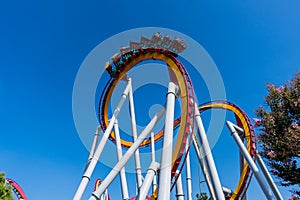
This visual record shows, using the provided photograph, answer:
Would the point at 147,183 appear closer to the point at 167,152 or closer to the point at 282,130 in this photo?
the point at 167,152

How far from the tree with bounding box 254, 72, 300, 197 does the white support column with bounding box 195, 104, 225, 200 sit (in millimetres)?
2043

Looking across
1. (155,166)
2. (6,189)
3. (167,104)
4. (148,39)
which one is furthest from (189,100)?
(6,189)

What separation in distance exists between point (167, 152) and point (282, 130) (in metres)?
3.81

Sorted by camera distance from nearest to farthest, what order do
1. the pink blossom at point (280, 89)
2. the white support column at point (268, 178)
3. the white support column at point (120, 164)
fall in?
the white support column at point (120, 164) → the white support column at point (268, 178) → the pink blossom at point (280, 89)

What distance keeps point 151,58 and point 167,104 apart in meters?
2.46

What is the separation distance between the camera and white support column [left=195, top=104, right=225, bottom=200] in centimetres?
568

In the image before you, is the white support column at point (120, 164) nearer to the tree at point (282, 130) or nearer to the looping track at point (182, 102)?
the looping track at point (182, 102)

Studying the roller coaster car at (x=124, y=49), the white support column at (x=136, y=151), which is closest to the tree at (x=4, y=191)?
the white support column at (x=136, y=151)

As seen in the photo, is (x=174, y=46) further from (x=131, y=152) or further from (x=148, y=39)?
(x=131, y=152)

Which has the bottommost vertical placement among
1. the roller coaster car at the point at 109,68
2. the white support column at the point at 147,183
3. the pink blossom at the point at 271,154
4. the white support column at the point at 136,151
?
the white support column at the point at 147,183

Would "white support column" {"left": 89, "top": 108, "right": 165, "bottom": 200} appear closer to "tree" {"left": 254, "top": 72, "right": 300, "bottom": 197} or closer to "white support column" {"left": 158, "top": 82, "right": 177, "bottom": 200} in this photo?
"white support column" {"left": 158, "top": 82, "right": 177, "bottom": 200}

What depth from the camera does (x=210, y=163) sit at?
20.6 ft

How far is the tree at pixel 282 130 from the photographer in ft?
22.9

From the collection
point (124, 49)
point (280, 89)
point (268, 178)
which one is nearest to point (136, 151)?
point (124, 49)
